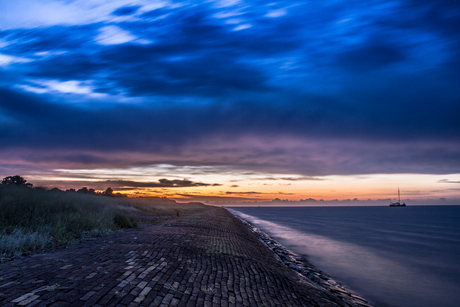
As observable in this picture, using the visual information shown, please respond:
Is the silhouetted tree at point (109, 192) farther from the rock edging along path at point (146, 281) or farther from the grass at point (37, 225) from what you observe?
the rock edging along path at point (146, 281)

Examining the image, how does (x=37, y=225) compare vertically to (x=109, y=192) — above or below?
below

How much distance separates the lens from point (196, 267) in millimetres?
8367

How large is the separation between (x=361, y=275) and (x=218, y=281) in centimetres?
1066

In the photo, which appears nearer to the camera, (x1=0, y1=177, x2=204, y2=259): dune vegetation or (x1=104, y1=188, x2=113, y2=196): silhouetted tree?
(x1=0, y1=177, x2=204, y2=259): dune vegetation

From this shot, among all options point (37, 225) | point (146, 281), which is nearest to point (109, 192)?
point (37, 225)

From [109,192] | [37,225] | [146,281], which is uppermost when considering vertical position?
[109,192]

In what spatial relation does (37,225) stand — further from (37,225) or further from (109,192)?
(109,192)

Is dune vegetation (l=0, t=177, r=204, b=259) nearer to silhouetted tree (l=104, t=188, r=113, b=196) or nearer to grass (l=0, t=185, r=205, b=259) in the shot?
grass (l=0, t=185, r=205, b=259)

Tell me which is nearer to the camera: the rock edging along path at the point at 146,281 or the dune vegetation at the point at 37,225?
the rock edging along path at the point at 146,281

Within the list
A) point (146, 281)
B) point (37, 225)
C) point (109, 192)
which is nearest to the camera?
point (146, 281)

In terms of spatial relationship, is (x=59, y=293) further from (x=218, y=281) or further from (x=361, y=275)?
(x=361, y=275)

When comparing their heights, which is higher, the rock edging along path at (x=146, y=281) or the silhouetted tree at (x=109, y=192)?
the silhouetted tree at (x=109, y=192)

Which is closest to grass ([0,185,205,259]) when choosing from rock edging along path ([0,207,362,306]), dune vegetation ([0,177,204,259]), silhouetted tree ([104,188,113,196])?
dune vegetation ([0,177,204,259])

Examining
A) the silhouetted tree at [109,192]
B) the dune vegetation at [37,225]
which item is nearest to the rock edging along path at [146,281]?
the dune vegetation at [37,225]
